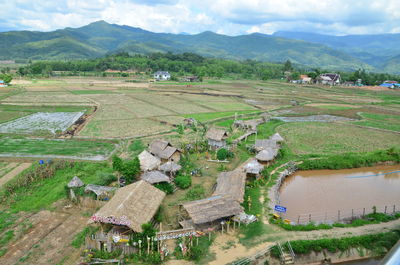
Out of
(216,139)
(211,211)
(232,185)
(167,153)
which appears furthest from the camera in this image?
(216,139)

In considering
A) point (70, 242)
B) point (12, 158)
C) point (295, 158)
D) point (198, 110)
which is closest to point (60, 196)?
point (70, 242)

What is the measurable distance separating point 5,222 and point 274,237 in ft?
49.4

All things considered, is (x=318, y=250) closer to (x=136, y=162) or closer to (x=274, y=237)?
(x=274, y=237)

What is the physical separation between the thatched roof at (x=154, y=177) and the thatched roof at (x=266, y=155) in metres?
9.00

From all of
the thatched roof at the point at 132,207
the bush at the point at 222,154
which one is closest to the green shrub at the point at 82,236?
the thatched roof at the point at 132,207

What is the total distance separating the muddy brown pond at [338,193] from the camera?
1866 cm

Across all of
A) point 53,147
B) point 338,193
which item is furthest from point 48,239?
point 338,193

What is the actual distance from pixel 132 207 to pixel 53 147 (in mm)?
17816

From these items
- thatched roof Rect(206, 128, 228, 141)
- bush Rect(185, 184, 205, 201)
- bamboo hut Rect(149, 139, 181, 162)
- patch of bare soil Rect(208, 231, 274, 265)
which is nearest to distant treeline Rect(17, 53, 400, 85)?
thatched roof Rect(206, 128, 228, 141)

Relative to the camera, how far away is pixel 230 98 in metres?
63.6

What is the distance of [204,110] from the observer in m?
50.1

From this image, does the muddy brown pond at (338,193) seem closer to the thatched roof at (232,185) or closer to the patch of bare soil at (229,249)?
the thatched roof at (232,185)

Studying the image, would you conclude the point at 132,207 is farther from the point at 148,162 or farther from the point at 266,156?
the point at 266,156

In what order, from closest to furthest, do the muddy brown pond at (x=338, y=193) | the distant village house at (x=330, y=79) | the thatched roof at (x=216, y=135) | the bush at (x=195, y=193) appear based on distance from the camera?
the muddy brown pond at (x=338, y=193) → the bush at (x=195, y=193) → the thatched roof at (x=216, y=135) → the distant village house at (x=330, y=79)
